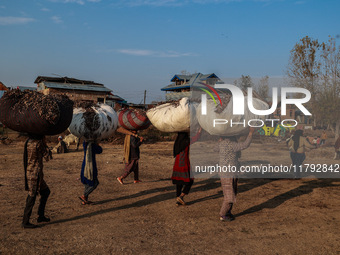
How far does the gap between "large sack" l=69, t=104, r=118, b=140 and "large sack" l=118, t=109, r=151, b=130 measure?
44.9 inches

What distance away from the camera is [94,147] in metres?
6.30

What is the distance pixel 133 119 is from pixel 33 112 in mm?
3142

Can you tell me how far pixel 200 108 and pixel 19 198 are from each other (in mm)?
4412

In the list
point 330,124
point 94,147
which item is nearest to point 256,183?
point 94,147

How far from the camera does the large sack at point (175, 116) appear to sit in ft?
Answer: 19.7

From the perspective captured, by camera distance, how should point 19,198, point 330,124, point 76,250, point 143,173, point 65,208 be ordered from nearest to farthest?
point 76,250 < point 65,208 < point 19,198 < point 143,173 < point 330,124

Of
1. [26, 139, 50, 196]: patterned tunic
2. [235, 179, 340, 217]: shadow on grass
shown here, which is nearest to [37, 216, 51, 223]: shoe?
[26, 139, 50, 196]: patterned tunic

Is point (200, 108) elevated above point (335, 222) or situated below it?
above

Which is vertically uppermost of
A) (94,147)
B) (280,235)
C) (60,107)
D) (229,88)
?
(229,88)

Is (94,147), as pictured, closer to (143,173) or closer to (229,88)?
(229,88)

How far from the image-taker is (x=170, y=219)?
5.64 meters

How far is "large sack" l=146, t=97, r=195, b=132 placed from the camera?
19.7 ft

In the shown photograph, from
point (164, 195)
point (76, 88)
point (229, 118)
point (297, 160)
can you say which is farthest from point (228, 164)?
point (76, 88)

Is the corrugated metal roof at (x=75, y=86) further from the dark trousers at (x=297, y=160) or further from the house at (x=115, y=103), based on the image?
the dark trousers at (x=297, y=160)
